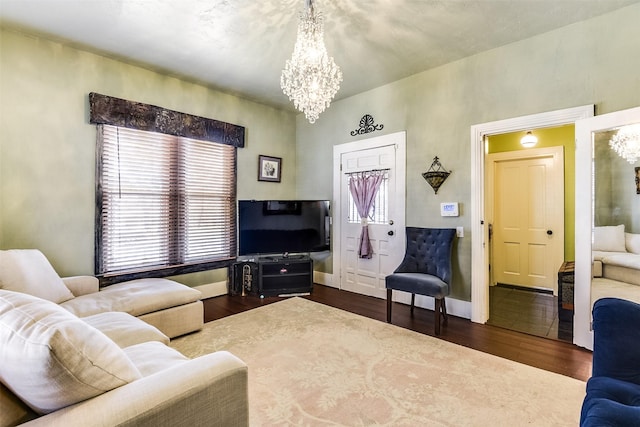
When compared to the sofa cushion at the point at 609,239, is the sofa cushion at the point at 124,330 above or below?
below

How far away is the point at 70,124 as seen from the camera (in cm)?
309

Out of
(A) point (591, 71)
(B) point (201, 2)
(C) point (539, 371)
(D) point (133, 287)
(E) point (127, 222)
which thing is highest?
(B) point (201, 2)

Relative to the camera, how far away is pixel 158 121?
364 centimetres

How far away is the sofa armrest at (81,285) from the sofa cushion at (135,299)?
185mm

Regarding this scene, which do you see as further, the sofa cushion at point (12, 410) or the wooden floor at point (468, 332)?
the wooden floor at point (468, 332)

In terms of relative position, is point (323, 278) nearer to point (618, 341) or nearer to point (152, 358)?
point (152, 358)

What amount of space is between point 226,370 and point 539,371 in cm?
A: 239

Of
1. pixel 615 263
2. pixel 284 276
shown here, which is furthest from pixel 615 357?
pixel 284 276

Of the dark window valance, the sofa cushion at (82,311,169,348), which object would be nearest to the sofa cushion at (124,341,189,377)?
the sofa cushion at (82,311,169,348)

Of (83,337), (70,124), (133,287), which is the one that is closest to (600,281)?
(83,337)

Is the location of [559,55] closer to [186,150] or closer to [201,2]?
[201,2]

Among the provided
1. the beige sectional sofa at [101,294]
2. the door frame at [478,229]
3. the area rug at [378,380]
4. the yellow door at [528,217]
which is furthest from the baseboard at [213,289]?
the yellow door at [528,217]

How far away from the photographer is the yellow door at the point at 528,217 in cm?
447

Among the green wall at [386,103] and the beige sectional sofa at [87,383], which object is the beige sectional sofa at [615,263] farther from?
the beige sectional sofa at [87,383]
